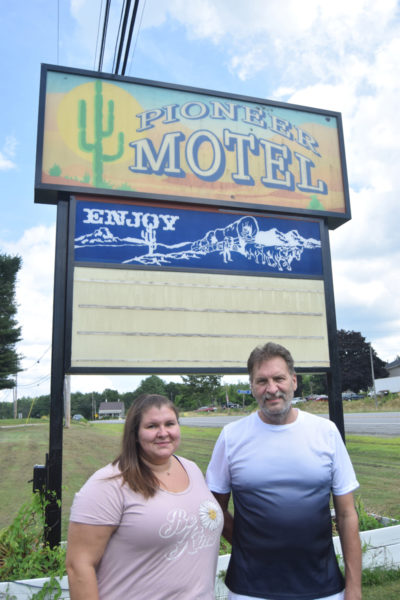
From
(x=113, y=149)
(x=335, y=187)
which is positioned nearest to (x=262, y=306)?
(x=335, y=187)

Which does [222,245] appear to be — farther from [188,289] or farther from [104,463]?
[104,463]

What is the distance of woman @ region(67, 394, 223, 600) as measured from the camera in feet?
5.84

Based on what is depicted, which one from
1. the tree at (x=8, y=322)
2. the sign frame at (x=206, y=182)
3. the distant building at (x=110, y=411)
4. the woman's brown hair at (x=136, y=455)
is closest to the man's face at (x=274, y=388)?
the woman's brown hair at (x=136, y=455)

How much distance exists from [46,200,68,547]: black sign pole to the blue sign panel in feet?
0.58

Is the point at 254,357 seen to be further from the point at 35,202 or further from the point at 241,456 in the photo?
the point at 35,202

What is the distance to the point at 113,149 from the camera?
5098mm

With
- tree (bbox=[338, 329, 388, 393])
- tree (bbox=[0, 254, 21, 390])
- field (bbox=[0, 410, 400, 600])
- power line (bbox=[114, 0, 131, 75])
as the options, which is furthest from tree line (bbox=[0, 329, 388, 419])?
power line (bbox=[114, 0, 131, 75])

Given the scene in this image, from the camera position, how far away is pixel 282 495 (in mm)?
2119

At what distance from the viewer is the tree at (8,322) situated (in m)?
31.8

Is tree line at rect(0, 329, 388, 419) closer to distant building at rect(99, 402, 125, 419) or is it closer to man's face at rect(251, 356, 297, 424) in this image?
distant building at rect(99, 402, 125, 419)

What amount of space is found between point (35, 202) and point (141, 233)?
1.22m

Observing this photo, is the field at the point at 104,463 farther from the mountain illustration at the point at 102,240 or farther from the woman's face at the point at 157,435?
the woman's face at the point at 157,435

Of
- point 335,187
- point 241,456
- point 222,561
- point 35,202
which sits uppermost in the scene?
point 335,187

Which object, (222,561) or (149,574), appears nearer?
(149,574)
